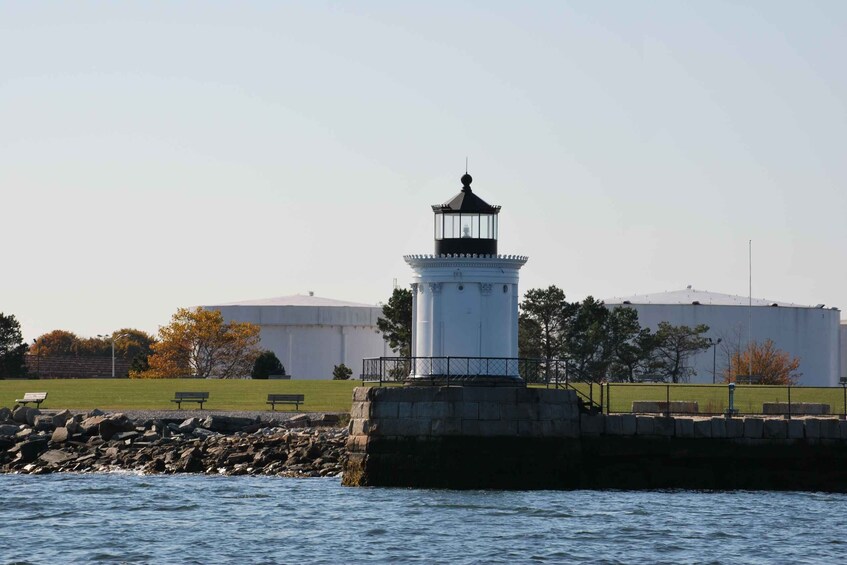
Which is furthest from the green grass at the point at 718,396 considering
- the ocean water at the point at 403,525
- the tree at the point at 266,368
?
the tree at the point at 266,368

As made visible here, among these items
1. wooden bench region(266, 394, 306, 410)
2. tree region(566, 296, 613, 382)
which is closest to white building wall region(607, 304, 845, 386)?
tree region(566, 296, 613, 382)

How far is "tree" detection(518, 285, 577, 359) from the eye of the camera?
89438mm

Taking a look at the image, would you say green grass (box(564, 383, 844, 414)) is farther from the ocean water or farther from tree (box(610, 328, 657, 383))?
tree (box(610, 328, 657, 383))

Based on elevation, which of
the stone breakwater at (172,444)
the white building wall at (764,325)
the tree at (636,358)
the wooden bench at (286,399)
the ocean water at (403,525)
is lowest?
the ocean water at (403,525)

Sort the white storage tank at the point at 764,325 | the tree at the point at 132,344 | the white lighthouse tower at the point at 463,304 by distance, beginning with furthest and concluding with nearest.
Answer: the tree at the point at 132,344 → the white storage tank at the point at 764,325 → the white lighthouse tower at the point at 463,304

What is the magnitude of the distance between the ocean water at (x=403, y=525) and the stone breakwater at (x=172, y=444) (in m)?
3.45

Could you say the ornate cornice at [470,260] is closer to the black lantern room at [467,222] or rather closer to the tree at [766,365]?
the black lantern room at [467,222]

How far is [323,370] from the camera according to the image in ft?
371

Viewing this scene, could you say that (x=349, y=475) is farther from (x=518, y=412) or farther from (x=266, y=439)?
(x=266, y=439)

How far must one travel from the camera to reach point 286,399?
198ft

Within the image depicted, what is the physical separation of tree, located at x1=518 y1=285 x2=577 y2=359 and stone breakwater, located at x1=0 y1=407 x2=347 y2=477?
→ 36659 millimetres

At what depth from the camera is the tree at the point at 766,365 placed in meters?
93.1

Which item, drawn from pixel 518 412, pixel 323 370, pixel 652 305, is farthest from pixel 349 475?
pixel 323 370

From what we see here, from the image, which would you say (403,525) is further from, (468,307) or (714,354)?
(714,354)
